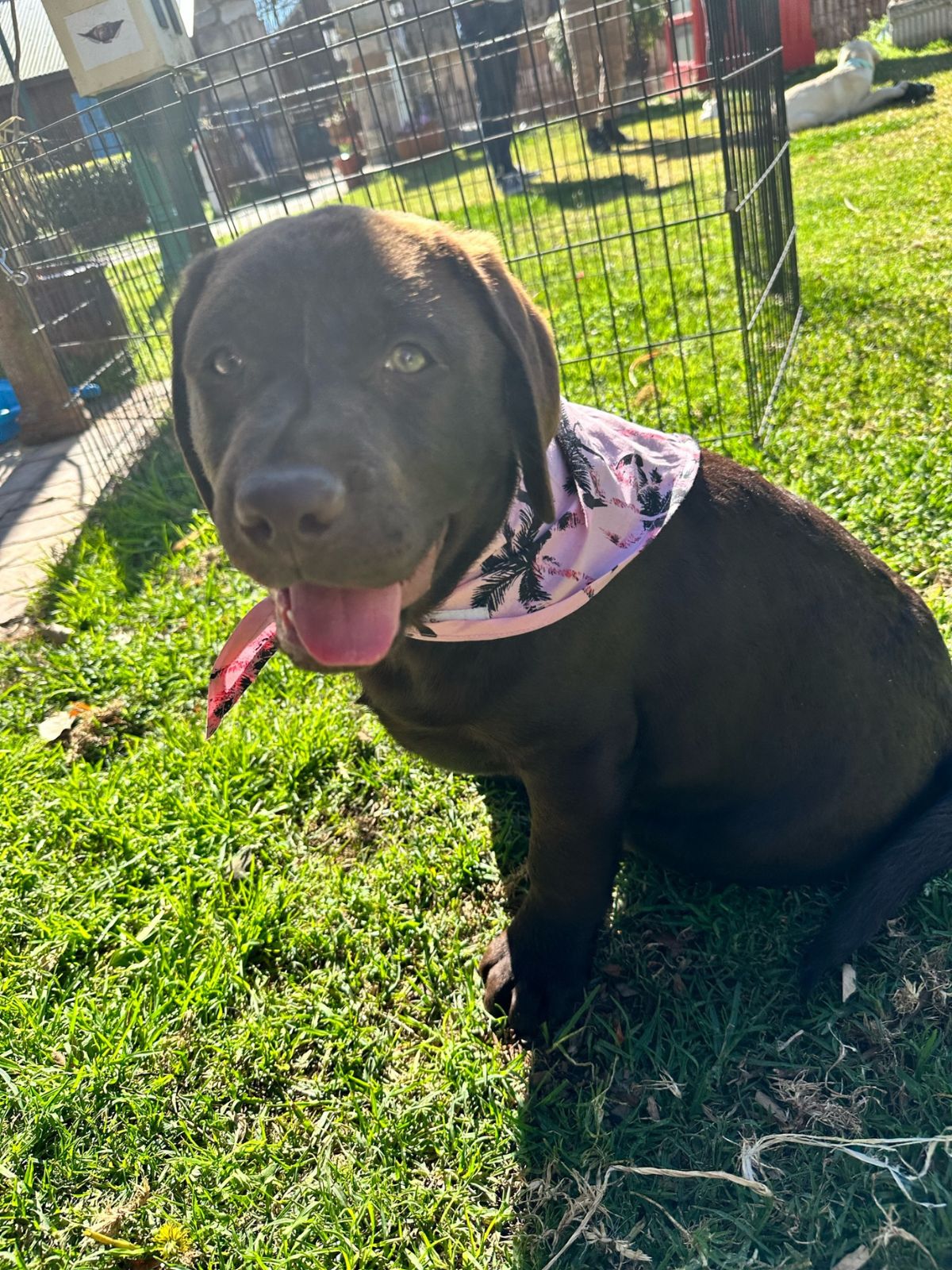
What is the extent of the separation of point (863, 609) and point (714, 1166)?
1125mm

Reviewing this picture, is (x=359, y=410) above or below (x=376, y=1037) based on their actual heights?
above

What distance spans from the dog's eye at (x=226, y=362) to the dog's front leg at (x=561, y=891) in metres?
0.95

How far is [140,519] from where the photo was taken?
463 cm

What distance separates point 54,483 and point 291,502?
4629mm

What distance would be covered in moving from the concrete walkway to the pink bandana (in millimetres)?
3066

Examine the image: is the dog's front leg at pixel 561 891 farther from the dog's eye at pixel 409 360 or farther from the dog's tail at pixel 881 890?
the dog's eye at pixel 409 360

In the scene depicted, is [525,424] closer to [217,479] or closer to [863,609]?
[217,479]

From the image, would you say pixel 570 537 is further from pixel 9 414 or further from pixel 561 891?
pixel 9 414

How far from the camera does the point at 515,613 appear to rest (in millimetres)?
1747

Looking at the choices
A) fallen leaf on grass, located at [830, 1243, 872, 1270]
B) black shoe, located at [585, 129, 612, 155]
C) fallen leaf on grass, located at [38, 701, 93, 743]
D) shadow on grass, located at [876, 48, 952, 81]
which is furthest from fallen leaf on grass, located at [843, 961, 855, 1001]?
shadow on grass, located at [876, 48, 952, 81]

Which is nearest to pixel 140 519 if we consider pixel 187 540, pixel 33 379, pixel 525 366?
pixel 187 540

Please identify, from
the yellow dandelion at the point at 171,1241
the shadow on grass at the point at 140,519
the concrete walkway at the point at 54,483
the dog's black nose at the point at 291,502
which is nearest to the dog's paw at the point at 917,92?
the concrete walkway at the point at 54,483

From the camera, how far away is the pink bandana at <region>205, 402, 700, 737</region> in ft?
5.75

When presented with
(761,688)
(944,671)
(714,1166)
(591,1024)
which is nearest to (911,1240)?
(714,1166)
